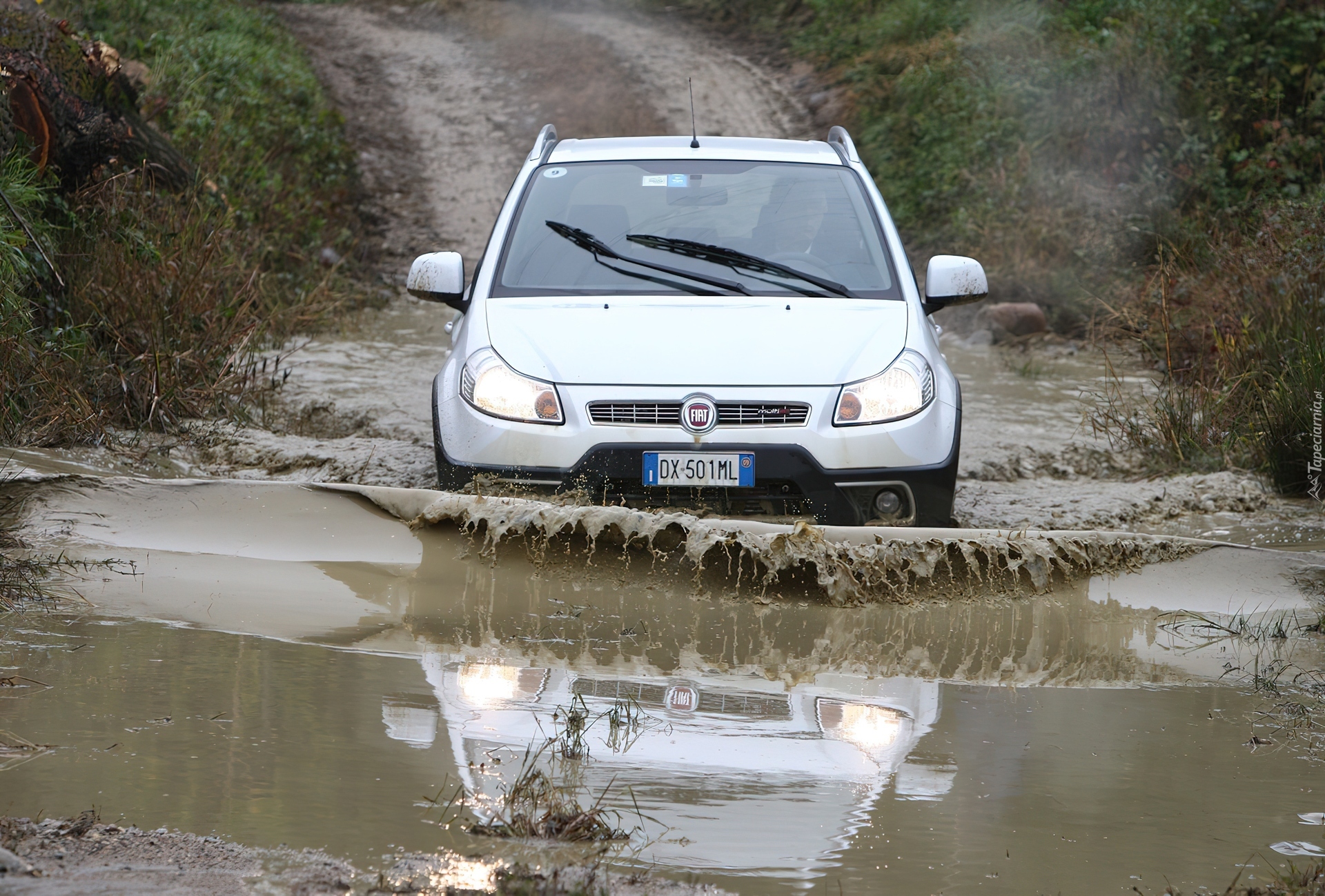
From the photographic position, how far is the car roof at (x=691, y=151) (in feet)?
19.8

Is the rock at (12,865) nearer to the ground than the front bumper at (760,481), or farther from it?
farther from it

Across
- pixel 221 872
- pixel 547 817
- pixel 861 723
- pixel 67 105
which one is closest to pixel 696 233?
pixel 861 723

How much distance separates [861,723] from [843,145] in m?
3.90

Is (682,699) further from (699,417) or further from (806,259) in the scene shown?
(806,259)

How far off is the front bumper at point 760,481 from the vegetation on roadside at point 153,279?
2464 millimetres

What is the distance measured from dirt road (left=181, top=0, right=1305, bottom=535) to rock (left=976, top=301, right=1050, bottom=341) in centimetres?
28

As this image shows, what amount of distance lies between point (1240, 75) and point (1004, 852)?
11.5m

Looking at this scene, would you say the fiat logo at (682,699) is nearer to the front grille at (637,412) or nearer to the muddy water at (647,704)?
the muddy water at (647,704)

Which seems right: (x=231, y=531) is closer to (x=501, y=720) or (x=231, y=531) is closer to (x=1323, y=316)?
(x=501, y=720)

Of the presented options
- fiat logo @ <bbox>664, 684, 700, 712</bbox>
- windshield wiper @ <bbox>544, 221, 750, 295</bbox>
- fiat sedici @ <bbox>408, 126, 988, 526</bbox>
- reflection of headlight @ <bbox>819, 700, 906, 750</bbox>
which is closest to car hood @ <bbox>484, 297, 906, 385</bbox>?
fiat sedici @ <bbox>408, 126, 988, 526</bbox>

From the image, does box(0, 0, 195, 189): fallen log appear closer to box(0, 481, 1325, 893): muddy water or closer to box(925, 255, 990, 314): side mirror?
box(0, 481, 1325, 893): muddy water

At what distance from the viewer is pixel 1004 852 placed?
2.56 meters

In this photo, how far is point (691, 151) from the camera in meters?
6.09

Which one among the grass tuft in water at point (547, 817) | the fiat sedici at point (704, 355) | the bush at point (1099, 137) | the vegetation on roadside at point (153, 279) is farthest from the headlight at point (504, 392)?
the bush at point (1099, 137)
